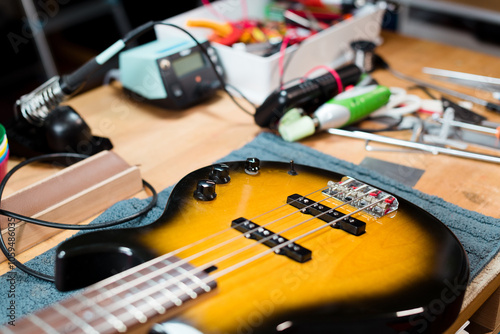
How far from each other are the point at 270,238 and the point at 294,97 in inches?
15.5

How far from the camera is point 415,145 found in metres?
0.91

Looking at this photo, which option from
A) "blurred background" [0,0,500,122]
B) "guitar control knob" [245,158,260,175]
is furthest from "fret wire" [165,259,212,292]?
"blurred background" [0,0,500,122]

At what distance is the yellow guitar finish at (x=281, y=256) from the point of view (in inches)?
20.9

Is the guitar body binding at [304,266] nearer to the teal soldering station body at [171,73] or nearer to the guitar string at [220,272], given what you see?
the guitar string at [220,272]

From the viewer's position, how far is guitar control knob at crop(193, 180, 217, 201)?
70cm

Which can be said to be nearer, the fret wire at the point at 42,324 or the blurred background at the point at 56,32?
the fret wire at the point at 42,324

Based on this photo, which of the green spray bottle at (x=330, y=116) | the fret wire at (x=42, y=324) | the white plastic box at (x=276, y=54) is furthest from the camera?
the white plastic box at (x=276, y=54)

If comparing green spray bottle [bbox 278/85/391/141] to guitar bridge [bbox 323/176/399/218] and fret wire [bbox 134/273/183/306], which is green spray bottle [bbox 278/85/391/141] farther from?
fret wire [bbox 134/273/183/306]

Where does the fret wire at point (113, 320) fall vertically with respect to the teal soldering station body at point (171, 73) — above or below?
below

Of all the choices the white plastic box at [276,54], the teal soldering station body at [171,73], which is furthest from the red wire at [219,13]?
the teal soldering station body at [171,73]

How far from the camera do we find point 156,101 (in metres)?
1.06

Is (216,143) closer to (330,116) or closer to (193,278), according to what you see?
(330,116)

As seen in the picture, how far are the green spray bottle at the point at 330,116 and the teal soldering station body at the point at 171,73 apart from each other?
0.69 feet

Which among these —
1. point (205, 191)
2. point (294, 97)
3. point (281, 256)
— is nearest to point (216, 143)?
point (294, 97)
